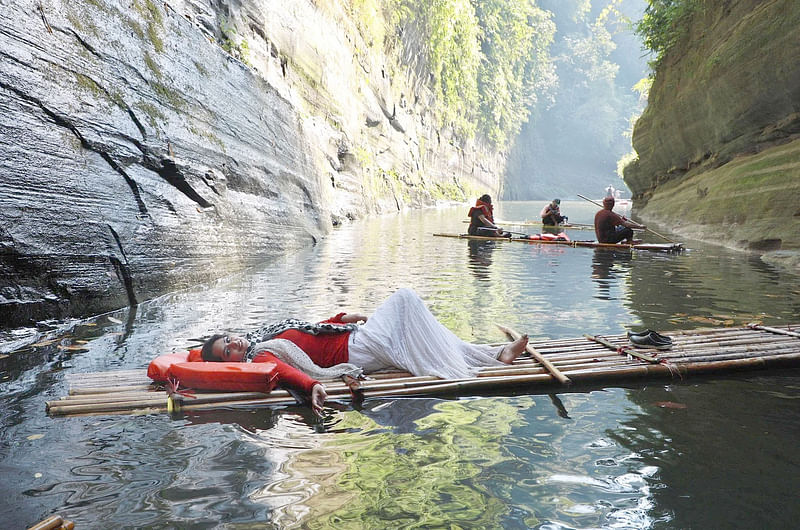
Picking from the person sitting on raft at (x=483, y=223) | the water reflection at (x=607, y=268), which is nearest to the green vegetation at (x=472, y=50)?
the person sitting on raft at (x=483, y=223)

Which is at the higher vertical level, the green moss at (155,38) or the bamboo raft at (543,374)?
the green moss at (155,38)

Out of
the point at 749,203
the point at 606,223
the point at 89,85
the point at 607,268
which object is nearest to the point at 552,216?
the point at 606,223

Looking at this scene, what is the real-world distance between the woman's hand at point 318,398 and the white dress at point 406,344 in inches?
23.5

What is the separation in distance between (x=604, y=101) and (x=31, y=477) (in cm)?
8989

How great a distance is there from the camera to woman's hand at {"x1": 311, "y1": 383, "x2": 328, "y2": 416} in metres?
3.34

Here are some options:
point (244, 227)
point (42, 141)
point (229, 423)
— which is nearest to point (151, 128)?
point (42, 141)

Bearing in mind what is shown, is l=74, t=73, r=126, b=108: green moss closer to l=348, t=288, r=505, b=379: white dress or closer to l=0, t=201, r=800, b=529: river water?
l=0, t=201, r=800, b=529: river water

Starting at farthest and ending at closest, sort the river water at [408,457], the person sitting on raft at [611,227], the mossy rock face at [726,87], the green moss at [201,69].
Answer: the person sitting on raft at [611,227], the mossy rock face at [726,87], the green moss at [201,69], the river water at [408,457]

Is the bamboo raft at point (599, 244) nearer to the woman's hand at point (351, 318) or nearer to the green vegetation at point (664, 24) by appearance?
the green vegetation at point (664, 24)

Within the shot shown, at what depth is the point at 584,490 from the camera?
250cm

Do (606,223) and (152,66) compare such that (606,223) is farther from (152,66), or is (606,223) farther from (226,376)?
(226,376)

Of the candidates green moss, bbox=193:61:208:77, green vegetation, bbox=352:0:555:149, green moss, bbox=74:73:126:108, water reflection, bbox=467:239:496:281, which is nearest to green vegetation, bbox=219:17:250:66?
green moss, bbox=193:61:208:77

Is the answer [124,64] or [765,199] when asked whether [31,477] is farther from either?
[765,199]

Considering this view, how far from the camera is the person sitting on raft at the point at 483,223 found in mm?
15328
